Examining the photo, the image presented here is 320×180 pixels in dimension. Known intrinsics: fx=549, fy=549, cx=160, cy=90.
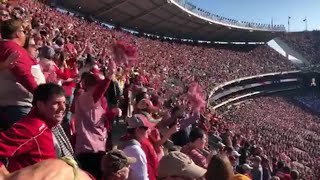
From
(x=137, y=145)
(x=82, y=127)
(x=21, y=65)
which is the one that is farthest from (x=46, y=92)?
(x=82, y=127)

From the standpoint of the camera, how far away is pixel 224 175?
312 cm

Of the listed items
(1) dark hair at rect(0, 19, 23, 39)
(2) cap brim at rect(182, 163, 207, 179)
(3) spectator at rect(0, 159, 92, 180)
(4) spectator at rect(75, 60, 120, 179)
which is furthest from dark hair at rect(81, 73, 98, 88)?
(3) spectator at rect(0, 159, 92, 180)

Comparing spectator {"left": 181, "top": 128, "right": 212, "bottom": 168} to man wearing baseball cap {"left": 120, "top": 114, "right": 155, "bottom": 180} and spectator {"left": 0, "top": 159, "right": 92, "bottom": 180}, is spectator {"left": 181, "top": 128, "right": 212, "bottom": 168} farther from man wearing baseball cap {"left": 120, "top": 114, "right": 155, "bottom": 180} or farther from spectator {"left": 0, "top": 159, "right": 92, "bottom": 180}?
spectator {"left": 0, "top": 159, "right": 92, "bottom": 180}

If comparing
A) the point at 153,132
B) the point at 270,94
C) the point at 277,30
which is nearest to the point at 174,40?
the point at 270,94

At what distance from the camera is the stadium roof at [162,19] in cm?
3431

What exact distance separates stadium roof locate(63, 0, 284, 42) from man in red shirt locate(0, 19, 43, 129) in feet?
94.1

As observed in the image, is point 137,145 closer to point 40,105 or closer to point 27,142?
point 40,105

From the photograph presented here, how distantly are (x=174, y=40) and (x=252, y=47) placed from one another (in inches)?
549

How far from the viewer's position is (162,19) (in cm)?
3956

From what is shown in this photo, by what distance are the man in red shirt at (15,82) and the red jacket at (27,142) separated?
86 centimetres

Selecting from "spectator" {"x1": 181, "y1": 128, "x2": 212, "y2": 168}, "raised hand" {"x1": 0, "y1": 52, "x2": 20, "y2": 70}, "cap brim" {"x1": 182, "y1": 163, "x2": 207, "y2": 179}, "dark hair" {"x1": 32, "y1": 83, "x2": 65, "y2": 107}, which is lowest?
"cap brim" {"x1": 182, "y1": 163, "x2": 207, "y2": 179}

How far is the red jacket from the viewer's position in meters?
2.94

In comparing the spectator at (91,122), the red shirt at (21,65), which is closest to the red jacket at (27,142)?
the red shirt at (21,65)

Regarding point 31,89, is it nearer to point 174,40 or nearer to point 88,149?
point 88,149
